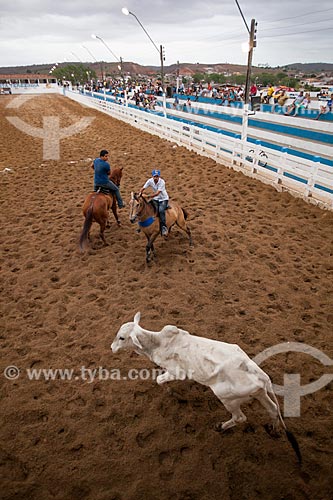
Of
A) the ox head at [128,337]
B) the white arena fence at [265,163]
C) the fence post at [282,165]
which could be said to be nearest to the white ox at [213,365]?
the ox head at [128,337]

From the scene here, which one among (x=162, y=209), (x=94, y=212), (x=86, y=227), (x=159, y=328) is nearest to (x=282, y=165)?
(x=162, y=209)

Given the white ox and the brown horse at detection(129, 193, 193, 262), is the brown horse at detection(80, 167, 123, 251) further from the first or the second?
the white ox

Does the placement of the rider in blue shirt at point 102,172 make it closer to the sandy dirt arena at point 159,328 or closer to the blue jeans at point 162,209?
the sandy dirt arena at point 159,328

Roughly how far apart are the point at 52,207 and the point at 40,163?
547cm

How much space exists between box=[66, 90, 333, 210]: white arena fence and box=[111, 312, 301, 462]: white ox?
6.43m

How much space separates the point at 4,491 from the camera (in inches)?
112

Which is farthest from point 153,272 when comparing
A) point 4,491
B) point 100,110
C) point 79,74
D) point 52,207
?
point 79,74

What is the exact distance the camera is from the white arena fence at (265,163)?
8.33 meters

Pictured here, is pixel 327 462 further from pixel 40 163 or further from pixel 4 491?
pixel 40 163

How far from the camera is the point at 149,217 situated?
5945 millimetres

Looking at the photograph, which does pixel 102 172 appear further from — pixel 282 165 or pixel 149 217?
pixel 282 165

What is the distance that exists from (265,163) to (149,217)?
6335 mm

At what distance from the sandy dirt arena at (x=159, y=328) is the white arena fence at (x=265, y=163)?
49cm

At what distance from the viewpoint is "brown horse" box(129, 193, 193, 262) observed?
562 centimetres
